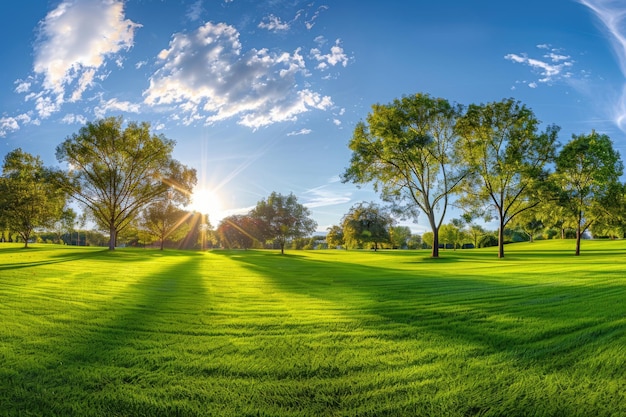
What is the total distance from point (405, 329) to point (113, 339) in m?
4.54

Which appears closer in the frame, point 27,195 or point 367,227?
point 27,195

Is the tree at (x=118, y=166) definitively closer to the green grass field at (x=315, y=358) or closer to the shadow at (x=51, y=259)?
the shadow at (x=51, y=259)

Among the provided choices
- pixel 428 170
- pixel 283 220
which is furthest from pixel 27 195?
pixel 428 170

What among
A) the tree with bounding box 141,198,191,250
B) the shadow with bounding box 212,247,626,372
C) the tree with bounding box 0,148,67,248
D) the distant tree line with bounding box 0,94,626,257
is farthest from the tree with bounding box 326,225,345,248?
the shadow with bounding box 212,247,626,372

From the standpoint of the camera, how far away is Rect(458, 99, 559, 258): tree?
34.1m

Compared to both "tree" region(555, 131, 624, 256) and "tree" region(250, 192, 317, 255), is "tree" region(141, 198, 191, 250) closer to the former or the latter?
"tree" region(250, 192, 317, 255)

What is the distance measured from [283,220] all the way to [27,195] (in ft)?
118

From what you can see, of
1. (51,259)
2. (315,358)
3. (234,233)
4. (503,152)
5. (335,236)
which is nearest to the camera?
(315,358)

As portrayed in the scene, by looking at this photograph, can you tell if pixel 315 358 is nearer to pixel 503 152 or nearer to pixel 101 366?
pixel 101 366

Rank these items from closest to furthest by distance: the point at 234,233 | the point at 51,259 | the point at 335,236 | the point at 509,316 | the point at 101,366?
the point at 101,366 < the point at 509,316 < the point at 51,259 < the point at 335,236 < the point at 234,233

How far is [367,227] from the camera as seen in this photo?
65.7 metres

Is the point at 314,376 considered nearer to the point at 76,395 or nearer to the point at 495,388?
the point at 495,388

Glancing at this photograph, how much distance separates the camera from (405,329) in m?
5.54

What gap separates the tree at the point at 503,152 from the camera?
1341 inches
